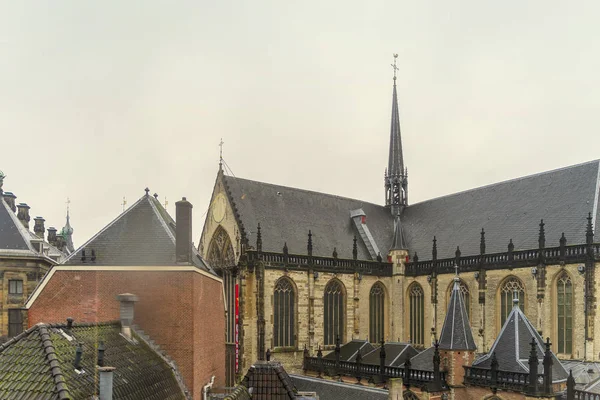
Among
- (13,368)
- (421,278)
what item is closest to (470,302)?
(421,278)

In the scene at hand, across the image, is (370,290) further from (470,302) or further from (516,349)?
(516,349)

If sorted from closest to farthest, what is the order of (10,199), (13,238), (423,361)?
(423,361) < (13,238) < (10,199)

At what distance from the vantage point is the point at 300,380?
1073 inches

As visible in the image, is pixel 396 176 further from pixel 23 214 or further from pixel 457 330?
pixel 23 214

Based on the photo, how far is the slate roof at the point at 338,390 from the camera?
77.6 feet

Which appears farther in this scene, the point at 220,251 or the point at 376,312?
the point at 376,312

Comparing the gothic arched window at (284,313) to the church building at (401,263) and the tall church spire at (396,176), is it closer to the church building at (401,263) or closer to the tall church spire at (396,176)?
the church building at (401,263)

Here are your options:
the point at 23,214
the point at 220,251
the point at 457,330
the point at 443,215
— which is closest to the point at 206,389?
the point at 457,330

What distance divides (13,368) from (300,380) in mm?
18000

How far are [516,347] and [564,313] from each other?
5411 mm

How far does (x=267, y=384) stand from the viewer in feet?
52.4

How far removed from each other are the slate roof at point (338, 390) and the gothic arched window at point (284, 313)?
429 centimetres

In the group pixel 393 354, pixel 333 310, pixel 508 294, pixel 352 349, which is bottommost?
pixel 352 349

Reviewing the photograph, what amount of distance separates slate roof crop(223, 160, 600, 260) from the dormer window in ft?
41.9
